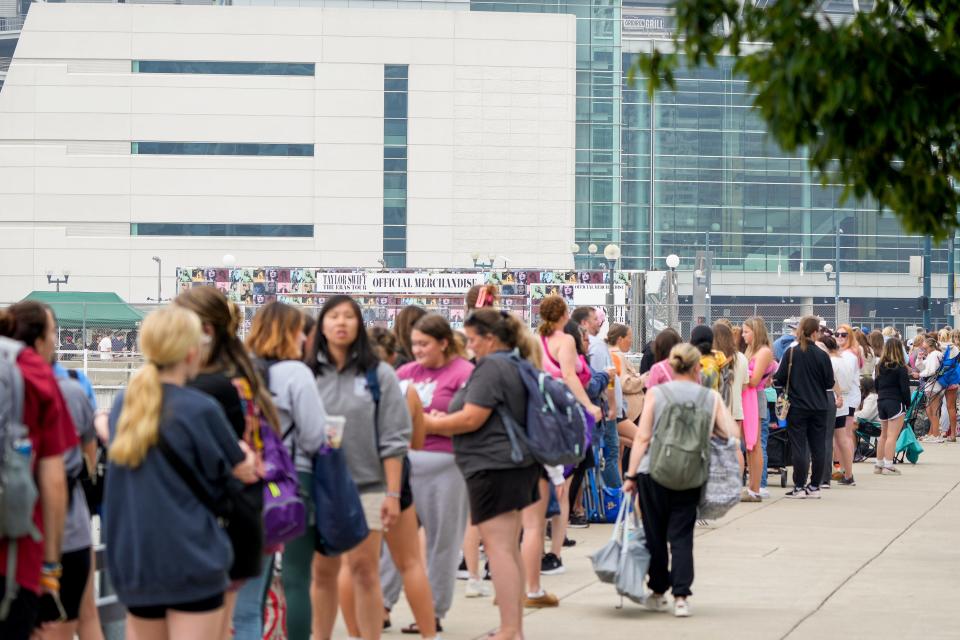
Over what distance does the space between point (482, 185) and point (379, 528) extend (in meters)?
85.9

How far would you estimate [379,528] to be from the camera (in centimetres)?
759

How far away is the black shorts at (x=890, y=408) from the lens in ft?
71.0

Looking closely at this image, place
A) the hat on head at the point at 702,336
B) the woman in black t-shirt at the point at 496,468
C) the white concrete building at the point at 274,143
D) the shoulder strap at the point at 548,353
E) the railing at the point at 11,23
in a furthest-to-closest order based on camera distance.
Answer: the railing at the point at 11,23, the white concrete building at the point at 274,143, the hat on head at the point at 702,336, the shoulder strap at the point at 548,353, the woman in black t-shirt at the point at 496,468

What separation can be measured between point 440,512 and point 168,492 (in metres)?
3.59

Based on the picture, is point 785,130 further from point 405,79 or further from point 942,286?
point 942,286

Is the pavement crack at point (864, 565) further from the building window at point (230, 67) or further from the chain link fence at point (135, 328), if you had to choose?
the building window at point (230, 67)

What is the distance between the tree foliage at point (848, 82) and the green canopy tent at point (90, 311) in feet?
90.6

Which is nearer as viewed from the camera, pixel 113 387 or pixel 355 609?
pixel 355 609

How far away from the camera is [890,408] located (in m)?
21.7

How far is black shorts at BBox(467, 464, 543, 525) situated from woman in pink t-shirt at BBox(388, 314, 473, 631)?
0.43 m

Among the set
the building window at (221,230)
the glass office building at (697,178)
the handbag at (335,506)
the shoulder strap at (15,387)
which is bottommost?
the handbag at (335,506)

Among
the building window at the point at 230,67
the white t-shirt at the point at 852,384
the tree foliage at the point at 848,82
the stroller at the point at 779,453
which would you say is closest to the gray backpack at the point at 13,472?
the tree foliage at the point at 848,82

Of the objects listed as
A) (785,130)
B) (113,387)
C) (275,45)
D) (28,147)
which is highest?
(275,45)

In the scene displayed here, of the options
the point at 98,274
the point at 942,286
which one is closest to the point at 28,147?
the point at 98,274
